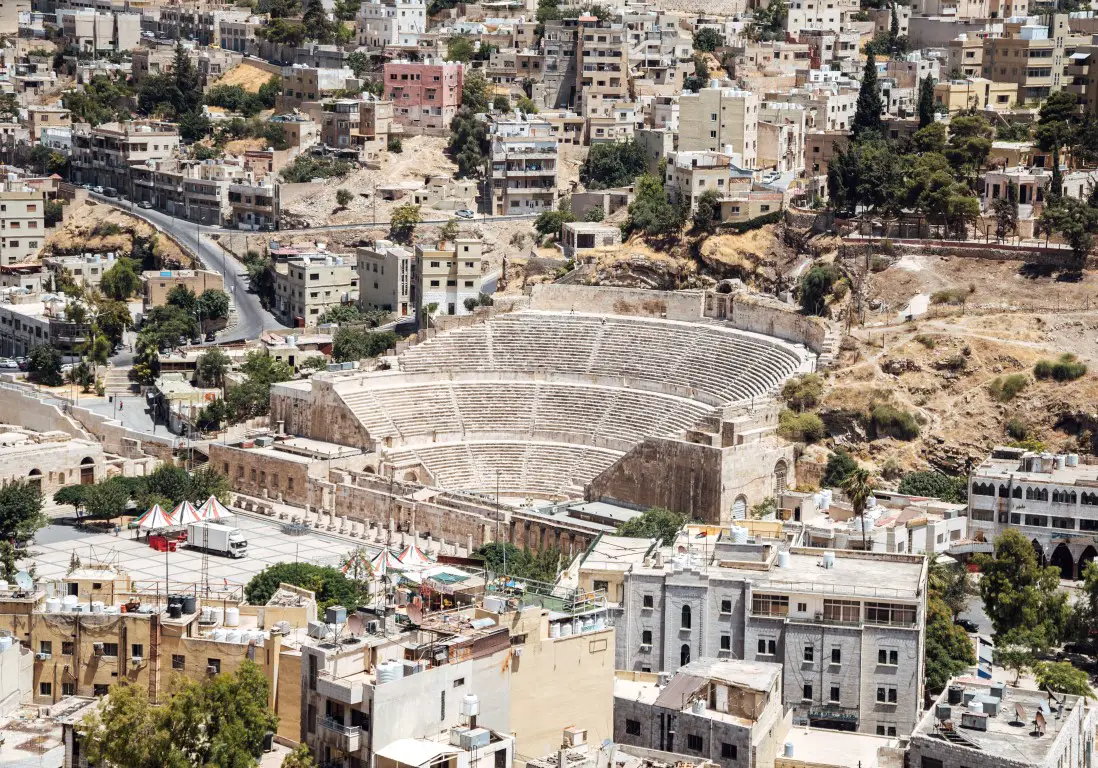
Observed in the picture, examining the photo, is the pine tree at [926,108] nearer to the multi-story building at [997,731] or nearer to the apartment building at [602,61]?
the apartment building at [602,61]

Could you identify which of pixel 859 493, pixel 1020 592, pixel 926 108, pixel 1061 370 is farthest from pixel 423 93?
pixel 1020 592

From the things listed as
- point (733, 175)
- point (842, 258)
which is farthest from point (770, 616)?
point (733, 175)

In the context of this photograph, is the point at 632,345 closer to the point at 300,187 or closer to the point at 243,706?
the point at 300,187

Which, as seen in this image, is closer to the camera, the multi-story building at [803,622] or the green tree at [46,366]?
the multi-story building at [803,622]

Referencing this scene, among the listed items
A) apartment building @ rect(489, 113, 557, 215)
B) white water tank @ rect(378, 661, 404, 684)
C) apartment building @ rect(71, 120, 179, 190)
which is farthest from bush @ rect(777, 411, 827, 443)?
apartment building @ rect(71, 120, 179, 190)

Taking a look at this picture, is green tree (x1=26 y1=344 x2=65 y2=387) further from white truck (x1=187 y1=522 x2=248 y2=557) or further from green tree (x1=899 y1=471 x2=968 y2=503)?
green tree (x1=899 y1=471 x2=968 y2=503)

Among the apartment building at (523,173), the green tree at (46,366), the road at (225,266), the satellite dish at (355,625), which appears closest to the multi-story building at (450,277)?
the road at (225,266)

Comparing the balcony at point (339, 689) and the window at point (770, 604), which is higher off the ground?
the balcony at point (339, 689)
